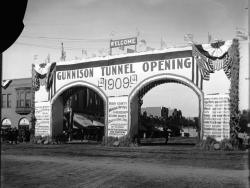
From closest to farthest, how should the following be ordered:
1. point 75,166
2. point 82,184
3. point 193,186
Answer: point 193,186 < point 82,184 < point 75,166

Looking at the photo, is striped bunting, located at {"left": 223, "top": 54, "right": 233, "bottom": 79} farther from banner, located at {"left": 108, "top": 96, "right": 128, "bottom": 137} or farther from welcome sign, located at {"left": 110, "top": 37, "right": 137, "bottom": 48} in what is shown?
banner, located at {"left": 108, "top": 96, "right": 128, "bottom": 137}

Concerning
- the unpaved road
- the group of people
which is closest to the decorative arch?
the unpaved road

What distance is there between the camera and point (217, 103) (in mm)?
25172

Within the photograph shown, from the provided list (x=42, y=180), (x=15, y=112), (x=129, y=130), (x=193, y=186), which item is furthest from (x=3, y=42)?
(x=15, y=112)

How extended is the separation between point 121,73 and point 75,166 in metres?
15.3

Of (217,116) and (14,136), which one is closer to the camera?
(217,116)

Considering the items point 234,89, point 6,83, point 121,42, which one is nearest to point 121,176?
point 234,89

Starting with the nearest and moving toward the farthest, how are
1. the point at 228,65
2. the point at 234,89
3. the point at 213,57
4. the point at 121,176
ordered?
the point at 121,176 < the point at 234,89 < the point at 228,65 < the point at 213,57

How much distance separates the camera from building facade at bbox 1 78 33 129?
49812 millimetres

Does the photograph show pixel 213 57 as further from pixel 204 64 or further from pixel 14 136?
pixel 14 136

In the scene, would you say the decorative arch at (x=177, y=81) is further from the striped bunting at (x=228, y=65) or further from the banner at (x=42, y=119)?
the banner at (x=42, y=119)

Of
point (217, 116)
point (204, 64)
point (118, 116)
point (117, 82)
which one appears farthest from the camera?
point (117, 82)

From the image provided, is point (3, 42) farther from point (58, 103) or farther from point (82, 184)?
point (58, 103)

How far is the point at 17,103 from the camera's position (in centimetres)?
5097
